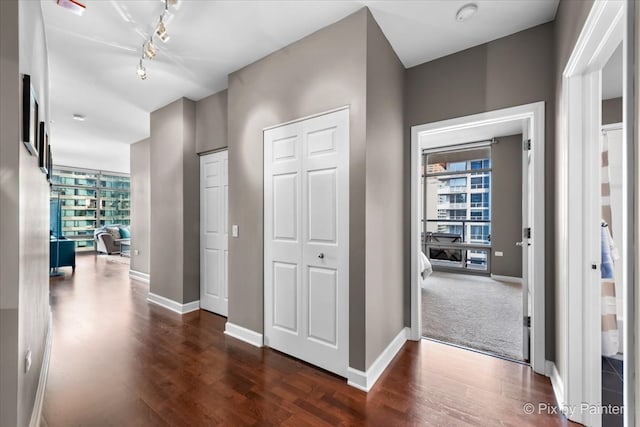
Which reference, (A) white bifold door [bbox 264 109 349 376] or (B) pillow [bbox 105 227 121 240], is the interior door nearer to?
(A) white bifold door [bbox 264 109 349 376]

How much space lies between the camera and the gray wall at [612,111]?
3041mm

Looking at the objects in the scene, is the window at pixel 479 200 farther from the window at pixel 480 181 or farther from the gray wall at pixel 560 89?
the gray wall at pixel 560 89

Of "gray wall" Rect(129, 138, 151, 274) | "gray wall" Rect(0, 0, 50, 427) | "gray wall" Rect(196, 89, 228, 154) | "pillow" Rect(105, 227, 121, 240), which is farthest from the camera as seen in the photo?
"pillow" Rect(105, 227, 121, 240)

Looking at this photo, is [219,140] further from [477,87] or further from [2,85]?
[477,87]

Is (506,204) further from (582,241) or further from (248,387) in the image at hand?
(248,387)

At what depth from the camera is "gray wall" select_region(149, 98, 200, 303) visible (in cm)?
380

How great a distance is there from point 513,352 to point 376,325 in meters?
1.46

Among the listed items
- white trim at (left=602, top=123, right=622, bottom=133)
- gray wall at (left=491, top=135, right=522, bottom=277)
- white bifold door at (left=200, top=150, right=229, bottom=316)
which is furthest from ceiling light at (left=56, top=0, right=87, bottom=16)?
gray wall at (left=491, top=135, right=522, bottom=277)

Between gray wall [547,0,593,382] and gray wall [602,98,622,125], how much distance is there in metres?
1.65

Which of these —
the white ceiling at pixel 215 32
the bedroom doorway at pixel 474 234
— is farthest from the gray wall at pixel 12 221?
Result: the bedroom doorway at pixel 474 234

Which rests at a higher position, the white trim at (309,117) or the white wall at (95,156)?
the white wall at (95,156)

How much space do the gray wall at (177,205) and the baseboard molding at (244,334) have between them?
116cm

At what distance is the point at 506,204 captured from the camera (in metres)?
5.54

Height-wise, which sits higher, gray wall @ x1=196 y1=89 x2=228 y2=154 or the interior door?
gray wall @ x1=196 y1=89 x2=228 y2=154
